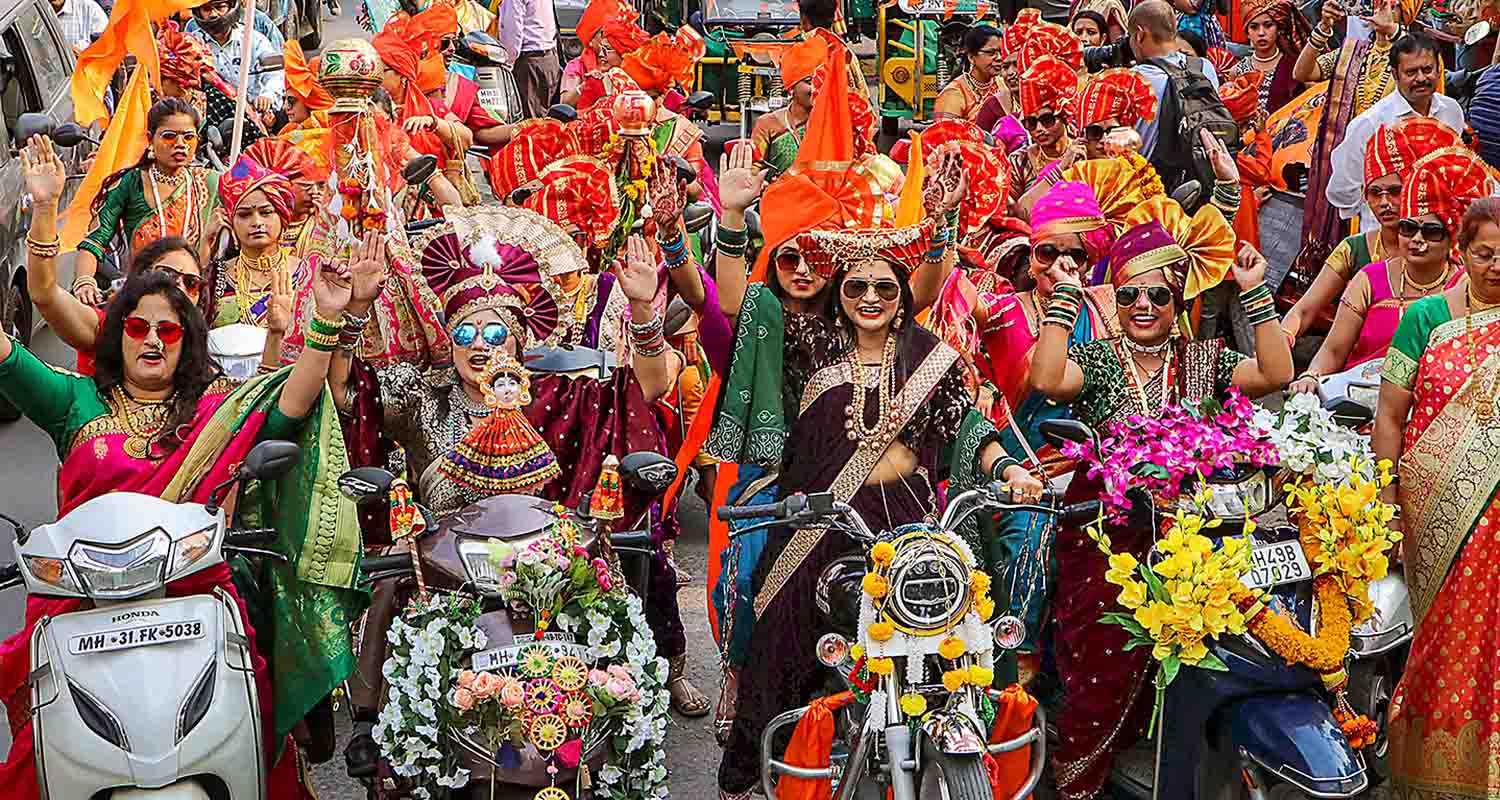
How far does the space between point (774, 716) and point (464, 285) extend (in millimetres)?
1610

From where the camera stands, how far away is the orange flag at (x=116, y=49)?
854 cm

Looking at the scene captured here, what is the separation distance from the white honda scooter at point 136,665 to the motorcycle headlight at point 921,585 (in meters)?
1.69

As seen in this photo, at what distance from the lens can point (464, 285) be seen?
6.49m

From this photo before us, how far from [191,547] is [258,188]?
9.36ft

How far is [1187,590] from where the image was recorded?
5297 millimetres

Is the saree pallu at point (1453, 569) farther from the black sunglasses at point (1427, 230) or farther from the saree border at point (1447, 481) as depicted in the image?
the black sunglasses at point (1427, 230)

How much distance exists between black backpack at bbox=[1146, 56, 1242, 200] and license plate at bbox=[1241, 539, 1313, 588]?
522 cm

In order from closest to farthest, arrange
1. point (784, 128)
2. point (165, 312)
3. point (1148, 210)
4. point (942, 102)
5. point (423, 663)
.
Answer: point (423, 663) < point (165, 312) < point (1148, 210) < point (784, 128) < point (942, 102)

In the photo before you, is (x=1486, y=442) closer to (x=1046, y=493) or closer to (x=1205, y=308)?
(x=1046, y=493)

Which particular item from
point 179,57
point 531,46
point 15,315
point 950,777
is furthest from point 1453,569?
point 531,46

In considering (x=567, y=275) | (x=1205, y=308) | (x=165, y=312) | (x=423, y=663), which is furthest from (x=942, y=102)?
(x=423, y=663)

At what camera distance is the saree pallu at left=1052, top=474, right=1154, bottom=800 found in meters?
6.07

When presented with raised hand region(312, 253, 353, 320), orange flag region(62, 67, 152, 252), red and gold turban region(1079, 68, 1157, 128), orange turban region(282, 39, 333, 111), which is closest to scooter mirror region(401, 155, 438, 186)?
orange flag region(62, 67, 152, 252)

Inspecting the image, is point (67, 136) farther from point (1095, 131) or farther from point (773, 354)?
point (1095, 131)
